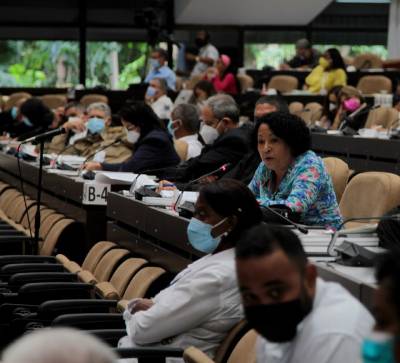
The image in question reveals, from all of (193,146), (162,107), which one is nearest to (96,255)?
(193,146)

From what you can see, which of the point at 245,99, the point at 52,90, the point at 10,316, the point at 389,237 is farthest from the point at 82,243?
the point at 52,90

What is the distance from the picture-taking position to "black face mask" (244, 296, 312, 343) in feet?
9.11

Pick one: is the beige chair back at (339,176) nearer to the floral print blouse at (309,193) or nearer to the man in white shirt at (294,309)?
the floral print blouse at (309,193)

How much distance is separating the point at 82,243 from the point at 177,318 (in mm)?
3962

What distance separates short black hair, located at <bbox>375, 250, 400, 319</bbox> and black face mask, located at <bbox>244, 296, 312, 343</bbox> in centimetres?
58

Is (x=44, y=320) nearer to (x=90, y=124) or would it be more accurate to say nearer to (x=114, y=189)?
(x=114, y=189)

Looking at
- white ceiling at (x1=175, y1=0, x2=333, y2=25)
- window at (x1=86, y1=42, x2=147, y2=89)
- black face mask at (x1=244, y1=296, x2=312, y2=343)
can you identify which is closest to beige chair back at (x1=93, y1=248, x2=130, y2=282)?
black face mask at (x1=244, y1=296, x2=312, y2=343)

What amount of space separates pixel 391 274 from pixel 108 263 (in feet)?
14.5

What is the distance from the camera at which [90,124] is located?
11281 mm

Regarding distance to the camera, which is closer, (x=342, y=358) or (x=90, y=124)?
(x=342, y=358)

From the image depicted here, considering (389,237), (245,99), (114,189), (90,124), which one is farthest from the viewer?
(245,99)

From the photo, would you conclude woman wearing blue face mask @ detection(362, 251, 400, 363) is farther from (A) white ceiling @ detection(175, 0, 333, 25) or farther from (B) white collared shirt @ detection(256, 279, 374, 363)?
(A) white ceiling @ detection(175, 0, 333, 25)

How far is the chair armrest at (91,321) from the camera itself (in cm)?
508

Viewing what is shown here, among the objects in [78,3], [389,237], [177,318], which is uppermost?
[78,3]
